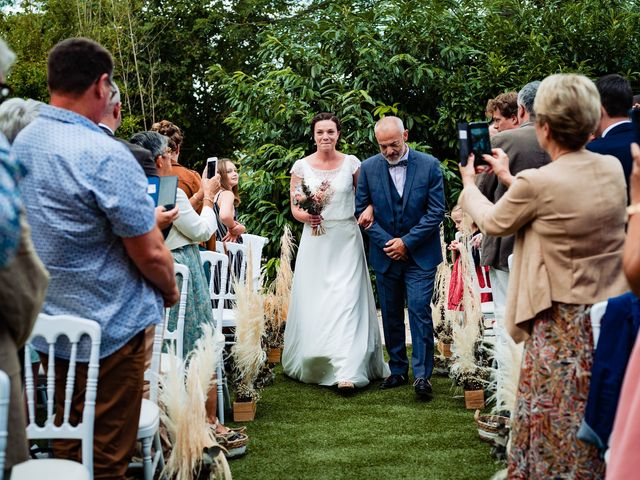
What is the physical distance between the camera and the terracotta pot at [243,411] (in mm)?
5489

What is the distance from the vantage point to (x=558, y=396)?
309cm

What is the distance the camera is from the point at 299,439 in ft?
16.7

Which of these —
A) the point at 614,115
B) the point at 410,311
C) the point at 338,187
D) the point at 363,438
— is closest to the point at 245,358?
→ the point at 363,438

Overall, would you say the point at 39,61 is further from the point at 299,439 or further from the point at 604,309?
the point at 604,309

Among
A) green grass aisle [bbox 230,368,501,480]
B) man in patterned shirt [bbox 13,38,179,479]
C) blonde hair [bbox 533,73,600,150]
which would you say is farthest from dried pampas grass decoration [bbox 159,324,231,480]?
blonde hair [bbox 533,73,600,150]

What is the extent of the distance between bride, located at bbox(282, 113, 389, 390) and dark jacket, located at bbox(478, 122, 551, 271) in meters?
1.68

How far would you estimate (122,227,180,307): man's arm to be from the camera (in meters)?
2.88

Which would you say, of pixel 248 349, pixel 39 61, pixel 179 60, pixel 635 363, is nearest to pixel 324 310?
pixel 248 349

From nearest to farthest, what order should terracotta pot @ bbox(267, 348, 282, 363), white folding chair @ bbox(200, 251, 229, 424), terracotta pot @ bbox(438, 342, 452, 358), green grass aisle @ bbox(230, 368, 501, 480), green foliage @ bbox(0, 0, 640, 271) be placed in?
green grass aisle @ bbox(230, 368, 501, 480), white folding chair @ bbox(200, 251, 229, 424), terracotta pot @ bbox(438, 342, 452, 358), terracotta pot @ bbox(267, 348, 282, 363), green foliage @ bbox(0, 0, 640, 271)

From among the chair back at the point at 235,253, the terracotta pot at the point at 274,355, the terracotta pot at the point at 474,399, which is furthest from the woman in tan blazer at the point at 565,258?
the terracotta pot at the point at 274,355

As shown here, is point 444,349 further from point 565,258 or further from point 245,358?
point 565,258

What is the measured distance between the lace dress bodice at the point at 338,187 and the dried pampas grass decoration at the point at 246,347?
56.8 inches

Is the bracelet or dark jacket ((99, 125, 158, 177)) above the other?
dark jacket ((99, 125, 158, 177))

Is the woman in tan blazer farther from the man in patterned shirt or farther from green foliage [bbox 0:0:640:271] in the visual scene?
green foliage [bbox 0:0:640:271]
